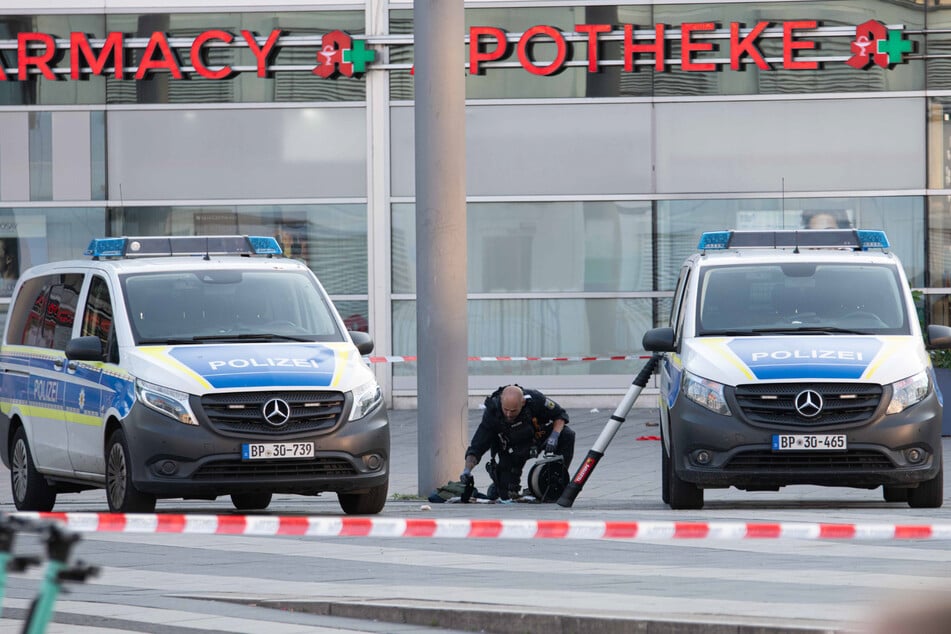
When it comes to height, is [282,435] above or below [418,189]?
below

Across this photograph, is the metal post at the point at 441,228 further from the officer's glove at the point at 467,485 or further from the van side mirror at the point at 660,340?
the van side mirror at the point at 660,340

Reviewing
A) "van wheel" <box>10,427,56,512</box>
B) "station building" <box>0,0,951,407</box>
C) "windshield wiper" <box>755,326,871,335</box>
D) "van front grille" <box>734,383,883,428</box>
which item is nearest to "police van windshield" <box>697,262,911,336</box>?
"windshield wiper" <box>755,326,871,335</box>

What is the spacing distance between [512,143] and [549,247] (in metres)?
1.43

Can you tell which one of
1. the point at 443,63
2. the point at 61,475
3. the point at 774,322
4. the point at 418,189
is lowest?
the point at 61,475

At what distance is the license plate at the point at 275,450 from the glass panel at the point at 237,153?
1276 centimetres

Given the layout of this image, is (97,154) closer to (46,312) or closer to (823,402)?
(46,312)

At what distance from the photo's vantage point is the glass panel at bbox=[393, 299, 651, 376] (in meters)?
24.1

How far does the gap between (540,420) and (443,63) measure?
2888mm

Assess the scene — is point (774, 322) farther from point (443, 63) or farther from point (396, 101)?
point (396, 101)

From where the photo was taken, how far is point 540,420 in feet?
46.3

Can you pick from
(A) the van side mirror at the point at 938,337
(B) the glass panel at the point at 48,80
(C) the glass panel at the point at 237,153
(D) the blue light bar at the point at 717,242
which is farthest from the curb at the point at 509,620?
(B) the glass panel at the point at 48,80

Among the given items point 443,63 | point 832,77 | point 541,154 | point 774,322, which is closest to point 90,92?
point 541,154

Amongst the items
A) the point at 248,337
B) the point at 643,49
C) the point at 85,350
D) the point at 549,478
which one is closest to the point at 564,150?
the point at 643,49

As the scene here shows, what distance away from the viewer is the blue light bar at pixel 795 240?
1408cm
